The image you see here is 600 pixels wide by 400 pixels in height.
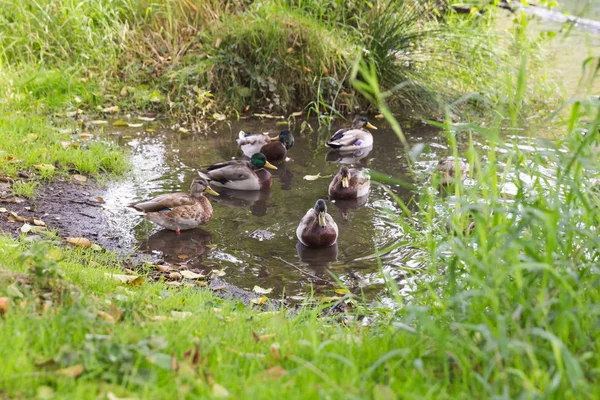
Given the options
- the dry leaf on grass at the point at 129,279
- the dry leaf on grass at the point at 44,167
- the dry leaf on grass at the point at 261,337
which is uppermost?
the dry leaf on grass at the point at 261,337

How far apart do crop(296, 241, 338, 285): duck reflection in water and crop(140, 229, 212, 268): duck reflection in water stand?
831mm

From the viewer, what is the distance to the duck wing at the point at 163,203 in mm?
6785

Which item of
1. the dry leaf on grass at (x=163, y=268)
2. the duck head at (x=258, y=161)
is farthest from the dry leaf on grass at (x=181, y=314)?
the duck head at (x=258, y=161)

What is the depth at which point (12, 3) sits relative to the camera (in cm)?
1128

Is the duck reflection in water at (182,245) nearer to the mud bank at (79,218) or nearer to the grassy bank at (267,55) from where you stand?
the mud bank at (79,218)

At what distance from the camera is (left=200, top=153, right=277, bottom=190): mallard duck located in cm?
814

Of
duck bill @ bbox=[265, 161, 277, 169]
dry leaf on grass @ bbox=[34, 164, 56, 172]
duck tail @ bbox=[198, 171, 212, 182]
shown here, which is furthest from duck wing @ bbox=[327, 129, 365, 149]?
dry leaf on grass @ bbox=[34, 164, 56, 172]

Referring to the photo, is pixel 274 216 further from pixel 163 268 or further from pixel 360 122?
pixel 360 122

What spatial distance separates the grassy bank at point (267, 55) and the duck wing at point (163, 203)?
3533 millimetres

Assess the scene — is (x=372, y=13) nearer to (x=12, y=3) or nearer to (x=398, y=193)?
(x=398, y=193)

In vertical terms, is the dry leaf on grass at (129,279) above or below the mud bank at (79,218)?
above

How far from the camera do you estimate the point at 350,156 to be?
372 inches

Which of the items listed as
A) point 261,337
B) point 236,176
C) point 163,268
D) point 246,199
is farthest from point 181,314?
point 236,176

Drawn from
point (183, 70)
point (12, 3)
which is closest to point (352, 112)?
point (183, 70)
